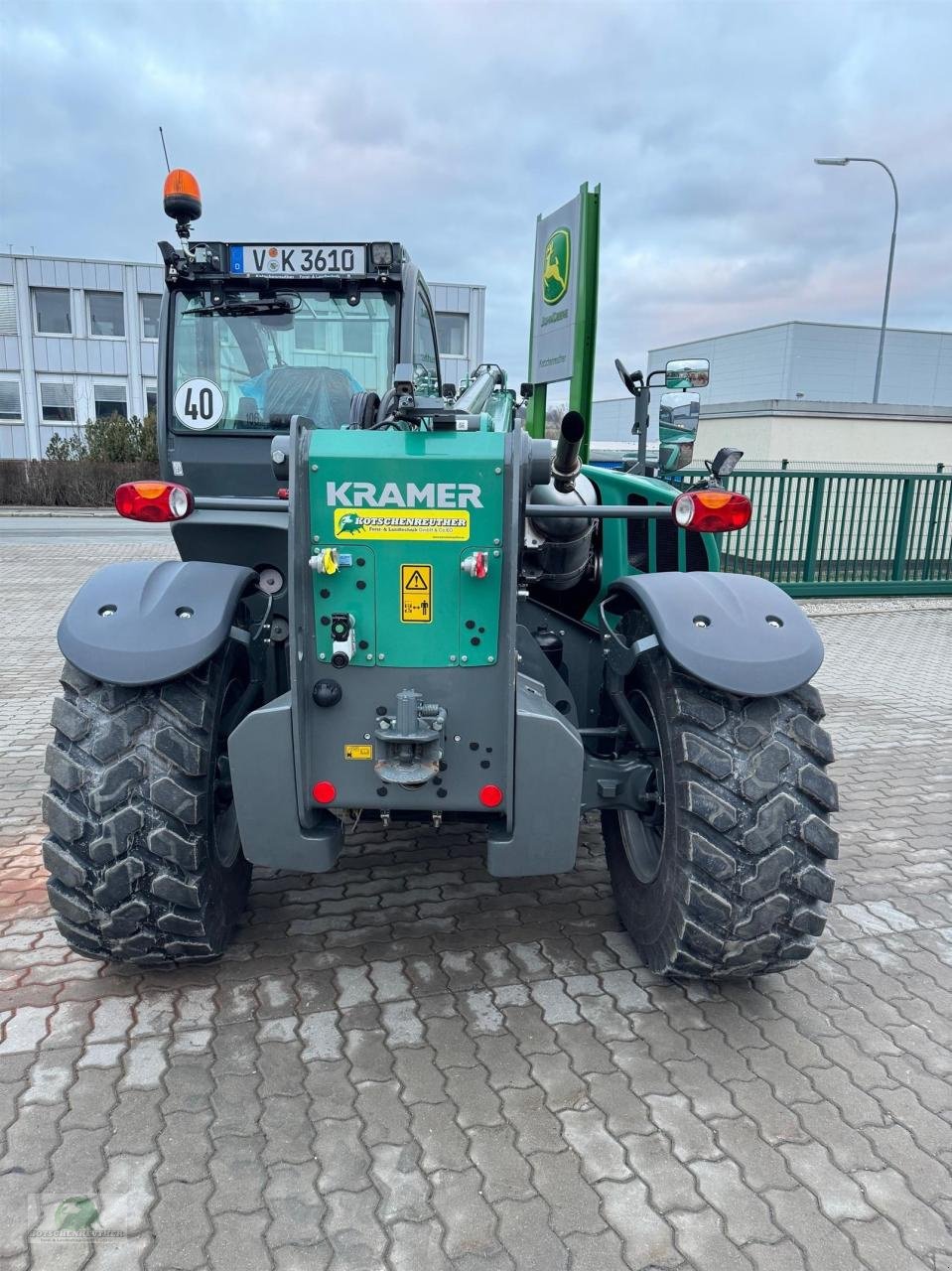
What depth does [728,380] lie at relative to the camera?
3741 centimetres

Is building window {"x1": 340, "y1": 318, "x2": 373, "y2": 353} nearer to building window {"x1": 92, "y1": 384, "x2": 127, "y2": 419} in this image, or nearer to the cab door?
the cab door

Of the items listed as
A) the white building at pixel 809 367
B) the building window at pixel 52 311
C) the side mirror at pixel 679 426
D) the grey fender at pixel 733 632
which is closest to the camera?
the grey fender at pixel 733 632

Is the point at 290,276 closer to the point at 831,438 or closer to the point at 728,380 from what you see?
the point at 831,438

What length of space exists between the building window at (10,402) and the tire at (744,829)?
108 ft

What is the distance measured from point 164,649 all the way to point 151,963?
102 cm

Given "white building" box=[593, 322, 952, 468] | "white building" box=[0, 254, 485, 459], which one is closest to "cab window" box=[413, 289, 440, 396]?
"white building" box=[593, 322, 952, 468]

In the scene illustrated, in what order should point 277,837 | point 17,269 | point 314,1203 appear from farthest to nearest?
point 17,269 < point 277,837 < point 314,1203

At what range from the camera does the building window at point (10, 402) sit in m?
30.2

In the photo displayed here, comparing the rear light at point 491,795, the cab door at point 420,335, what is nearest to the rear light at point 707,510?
the rear light at point 491,795

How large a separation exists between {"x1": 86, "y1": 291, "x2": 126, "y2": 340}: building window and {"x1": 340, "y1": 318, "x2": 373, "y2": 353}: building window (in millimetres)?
28992

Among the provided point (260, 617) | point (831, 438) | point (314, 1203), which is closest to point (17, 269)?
point (831, 438)

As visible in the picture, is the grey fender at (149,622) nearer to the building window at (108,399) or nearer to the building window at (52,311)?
the building window at (108,399)

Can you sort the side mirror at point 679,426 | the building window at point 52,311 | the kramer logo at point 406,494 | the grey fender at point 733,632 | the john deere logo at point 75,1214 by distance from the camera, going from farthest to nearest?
the building window at point 52,311 → the side mirror at point 679,426 → the grey fender at point 733,632 → the kramer logo at point 406,494 → the john deere logo at point 75,1214

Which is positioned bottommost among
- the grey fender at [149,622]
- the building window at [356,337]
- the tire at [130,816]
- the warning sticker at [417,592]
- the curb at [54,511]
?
the curb at [54,511]
